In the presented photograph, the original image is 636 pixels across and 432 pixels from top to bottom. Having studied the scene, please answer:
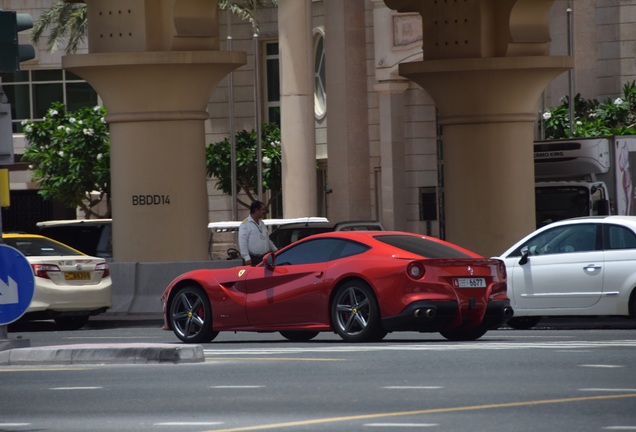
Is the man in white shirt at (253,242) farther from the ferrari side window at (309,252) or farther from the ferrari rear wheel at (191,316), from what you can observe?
the ferrari side window at (309,252)

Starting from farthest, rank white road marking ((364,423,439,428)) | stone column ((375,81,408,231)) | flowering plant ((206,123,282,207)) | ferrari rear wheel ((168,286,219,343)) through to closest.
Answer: flowering plant ((206,123,282,207)), stone column ((375,81,408,231)), ferrari rear wheel ((168,286,219,343)), white road marking ((364,423,439,428))

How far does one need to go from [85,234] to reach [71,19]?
2595 cm

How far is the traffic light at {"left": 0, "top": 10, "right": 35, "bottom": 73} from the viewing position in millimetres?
16703

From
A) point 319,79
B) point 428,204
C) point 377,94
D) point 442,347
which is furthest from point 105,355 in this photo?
point 319,79

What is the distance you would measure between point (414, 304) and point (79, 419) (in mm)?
6615

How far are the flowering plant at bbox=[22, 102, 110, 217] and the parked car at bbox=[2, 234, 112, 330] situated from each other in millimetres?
Result: 28402

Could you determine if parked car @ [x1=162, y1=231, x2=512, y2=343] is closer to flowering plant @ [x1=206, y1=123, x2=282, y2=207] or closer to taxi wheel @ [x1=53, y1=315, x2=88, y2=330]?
taxi wheel @ [x1=53, y1=315, x2=88, y2=330]

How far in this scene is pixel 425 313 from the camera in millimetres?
17672

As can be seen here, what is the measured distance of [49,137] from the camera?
181 feet

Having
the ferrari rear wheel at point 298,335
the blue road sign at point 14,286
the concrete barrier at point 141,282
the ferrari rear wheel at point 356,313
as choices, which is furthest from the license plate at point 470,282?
the concrete barrier at point 141,282

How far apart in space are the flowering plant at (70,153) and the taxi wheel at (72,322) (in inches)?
1109

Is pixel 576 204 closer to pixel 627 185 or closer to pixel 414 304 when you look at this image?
pixel 627 185

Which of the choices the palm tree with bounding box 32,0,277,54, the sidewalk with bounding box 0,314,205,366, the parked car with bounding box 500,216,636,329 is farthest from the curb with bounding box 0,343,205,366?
the palm tree with bounding box 32,0,277,54

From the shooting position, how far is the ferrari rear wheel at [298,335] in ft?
64.6
